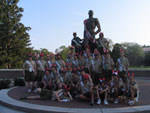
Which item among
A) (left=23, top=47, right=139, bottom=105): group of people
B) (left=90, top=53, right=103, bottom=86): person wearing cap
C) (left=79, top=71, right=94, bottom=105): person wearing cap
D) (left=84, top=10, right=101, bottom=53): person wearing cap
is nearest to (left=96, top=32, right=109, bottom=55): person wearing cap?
(left=84, top=10, right=101, bottom=53): person wearing cap

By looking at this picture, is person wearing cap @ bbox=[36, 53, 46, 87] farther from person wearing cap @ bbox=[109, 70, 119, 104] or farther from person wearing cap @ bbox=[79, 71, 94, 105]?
person wearing cap @ bbox=[109, 70, 119, 104]

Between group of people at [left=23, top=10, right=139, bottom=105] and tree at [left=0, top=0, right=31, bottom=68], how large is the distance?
23.4 metres

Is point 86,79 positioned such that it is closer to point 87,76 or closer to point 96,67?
point 87,76

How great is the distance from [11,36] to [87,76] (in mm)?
28259

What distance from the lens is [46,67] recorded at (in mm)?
10258

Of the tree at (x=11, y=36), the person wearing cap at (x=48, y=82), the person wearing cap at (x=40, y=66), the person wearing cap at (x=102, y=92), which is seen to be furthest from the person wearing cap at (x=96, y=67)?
the tree at (x=11, y=36)

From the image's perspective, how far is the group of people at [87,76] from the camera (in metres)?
7.27

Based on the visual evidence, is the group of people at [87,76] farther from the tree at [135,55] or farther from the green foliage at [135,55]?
the tree at [135,55]

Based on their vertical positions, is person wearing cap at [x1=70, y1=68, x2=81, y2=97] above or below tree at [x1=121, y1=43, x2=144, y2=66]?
below

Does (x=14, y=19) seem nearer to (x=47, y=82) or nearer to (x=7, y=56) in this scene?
(x=7, y=56)

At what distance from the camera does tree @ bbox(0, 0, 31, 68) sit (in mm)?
32031

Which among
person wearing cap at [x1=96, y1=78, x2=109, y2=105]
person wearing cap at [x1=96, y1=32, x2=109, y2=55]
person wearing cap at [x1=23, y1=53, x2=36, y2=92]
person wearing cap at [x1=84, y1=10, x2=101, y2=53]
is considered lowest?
person wearing cap at [x1=96, y1=78, x2=109, y2=105]

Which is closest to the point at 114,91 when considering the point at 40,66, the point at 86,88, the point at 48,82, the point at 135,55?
the point at 86,88

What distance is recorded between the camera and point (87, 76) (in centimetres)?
744
